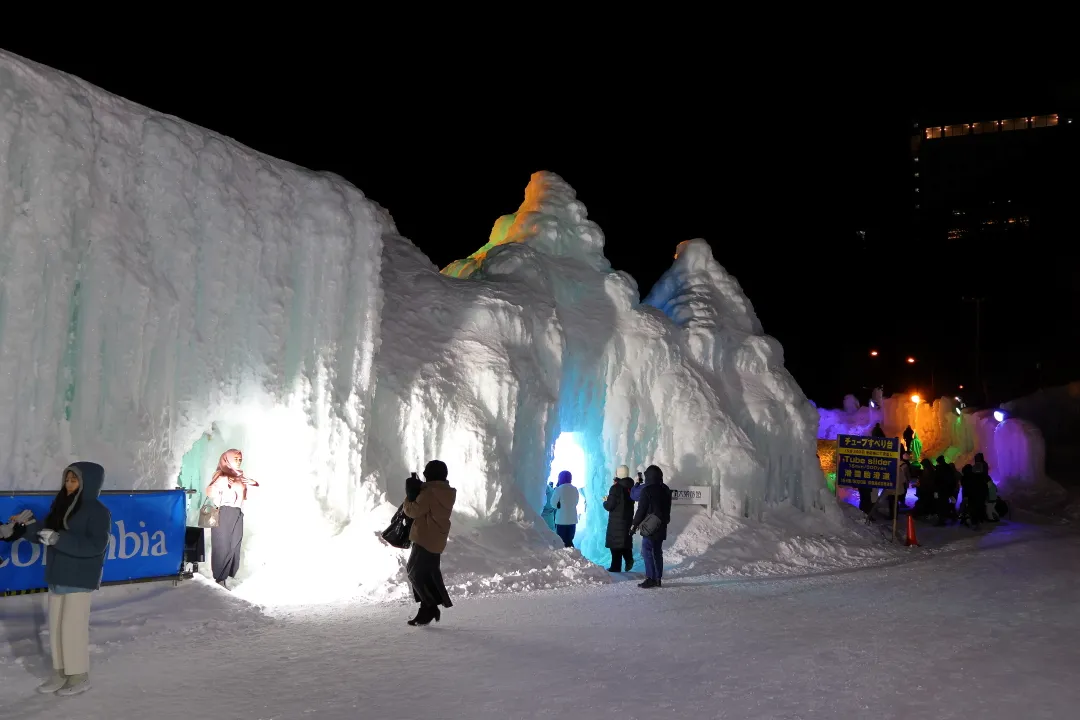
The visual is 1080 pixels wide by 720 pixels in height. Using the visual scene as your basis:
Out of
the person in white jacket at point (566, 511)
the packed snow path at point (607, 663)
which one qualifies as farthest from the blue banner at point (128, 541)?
the person in white jacket at point (566, 511)

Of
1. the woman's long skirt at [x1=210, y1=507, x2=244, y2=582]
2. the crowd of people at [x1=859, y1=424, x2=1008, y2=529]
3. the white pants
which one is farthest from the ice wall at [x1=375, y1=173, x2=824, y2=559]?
the white pants

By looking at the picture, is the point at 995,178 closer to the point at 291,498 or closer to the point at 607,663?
the point at 291,498

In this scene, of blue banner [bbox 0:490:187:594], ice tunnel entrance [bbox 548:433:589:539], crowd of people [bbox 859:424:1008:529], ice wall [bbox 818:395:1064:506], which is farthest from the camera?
ice wall [bbox 818:395:1064:506]

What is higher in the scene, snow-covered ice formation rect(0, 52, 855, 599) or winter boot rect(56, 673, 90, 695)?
snow-covered ice formation rect(0, 52, 855, 599)

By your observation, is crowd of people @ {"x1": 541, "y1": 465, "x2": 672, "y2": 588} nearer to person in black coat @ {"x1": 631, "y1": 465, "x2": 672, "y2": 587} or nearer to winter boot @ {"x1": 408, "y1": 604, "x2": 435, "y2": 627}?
person in black coat @ {"x1": 631, "y1": 465, "x2": 672, "y2": 587}

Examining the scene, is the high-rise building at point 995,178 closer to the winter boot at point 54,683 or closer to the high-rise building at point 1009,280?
the high-rise building at point 1009,280

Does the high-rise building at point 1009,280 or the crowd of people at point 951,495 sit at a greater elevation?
the high-rise building at point 1009,280

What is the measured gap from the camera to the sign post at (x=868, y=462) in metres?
18.9

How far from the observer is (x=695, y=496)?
17.4m

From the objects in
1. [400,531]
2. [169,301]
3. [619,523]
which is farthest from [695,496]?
[169,301]

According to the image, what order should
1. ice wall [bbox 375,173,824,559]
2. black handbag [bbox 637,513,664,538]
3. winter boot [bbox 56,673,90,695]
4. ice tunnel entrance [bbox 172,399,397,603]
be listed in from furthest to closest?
ice wall [bbox 375,173,824,559] → black handbag [bbox 637,513,664,538] → ice tunnel entrance [bbox 172,399,397,603] → winter boot [bbox 56,673,90,695]

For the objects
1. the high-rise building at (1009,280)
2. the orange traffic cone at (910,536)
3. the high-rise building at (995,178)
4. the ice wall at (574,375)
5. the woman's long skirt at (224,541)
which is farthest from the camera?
the high-rise building at (995,178)

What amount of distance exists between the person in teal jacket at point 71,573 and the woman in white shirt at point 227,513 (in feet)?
13.5

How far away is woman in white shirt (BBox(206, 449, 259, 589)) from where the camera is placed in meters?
10.1
